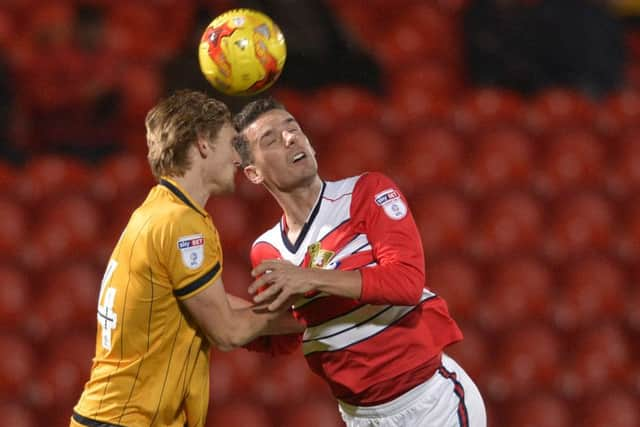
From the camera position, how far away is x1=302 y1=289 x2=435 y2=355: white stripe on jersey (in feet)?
10.6

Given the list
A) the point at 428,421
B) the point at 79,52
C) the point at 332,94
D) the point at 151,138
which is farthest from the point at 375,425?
the point at 79,52

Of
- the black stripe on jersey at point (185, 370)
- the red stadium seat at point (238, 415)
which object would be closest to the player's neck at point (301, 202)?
the black stripe on jersey at point (185, 370)

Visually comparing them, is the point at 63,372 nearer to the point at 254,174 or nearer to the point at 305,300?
the point at 254,174

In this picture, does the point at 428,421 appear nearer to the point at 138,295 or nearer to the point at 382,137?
the point at 138,295

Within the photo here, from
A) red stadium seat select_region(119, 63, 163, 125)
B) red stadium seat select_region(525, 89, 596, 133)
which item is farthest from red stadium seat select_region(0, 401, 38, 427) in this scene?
red stadium seat select_region(525, 89, 596, 133)

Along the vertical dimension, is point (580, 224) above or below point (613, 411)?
above

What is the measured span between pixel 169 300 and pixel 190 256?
0.49 feet

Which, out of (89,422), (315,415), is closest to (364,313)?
(89,422)

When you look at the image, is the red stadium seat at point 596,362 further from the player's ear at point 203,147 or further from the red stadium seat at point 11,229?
the player's ear at point 203,147

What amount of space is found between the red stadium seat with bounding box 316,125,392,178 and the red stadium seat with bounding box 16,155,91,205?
131cm

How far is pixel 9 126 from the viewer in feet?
20.6

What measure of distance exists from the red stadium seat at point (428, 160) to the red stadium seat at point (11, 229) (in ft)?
6.58

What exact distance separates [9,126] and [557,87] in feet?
10.8

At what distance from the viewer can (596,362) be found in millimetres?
5820
